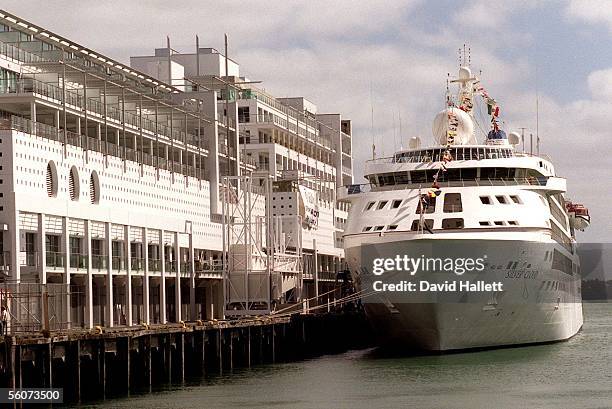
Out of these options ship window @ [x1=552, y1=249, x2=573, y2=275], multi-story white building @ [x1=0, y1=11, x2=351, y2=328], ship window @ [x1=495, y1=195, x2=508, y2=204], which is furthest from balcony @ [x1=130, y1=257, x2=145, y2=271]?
ship window @ [x1=552, y1=249, x2=573, y2=275]

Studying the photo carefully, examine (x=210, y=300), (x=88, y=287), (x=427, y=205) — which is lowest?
(x=210, y=300)

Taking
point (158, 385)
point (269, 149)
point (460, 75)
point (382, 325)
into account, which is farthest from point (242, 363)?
point (269, 149)

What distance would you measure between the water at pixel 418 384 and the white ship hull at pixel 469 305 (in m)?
0.81

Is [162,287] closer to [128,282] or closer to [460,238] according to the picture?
[128,282]

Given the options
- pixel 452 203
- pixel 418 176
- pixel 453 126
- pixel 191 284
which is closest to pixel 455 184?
pixel 452 203

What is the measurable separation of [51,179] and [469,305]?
735 inches

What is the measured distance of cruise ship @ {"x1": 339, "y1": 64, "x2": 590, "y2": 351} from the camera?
59.3 metres

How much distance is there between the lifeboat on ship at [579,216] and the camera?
315 ft

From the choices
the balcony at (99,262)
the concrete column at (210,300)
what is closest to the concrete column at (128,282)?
the balcony at (99,262)

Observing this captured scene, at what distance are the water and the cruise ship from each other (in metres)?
1.34

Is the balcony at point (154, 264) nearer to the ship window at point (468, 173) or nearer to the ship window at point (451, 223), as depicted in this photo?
the ship window at point (451, 223)

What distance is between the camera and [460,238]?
59344mm

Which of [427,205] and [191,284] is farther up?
[427,205]

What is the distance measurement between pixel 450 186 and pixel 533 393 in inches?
712
